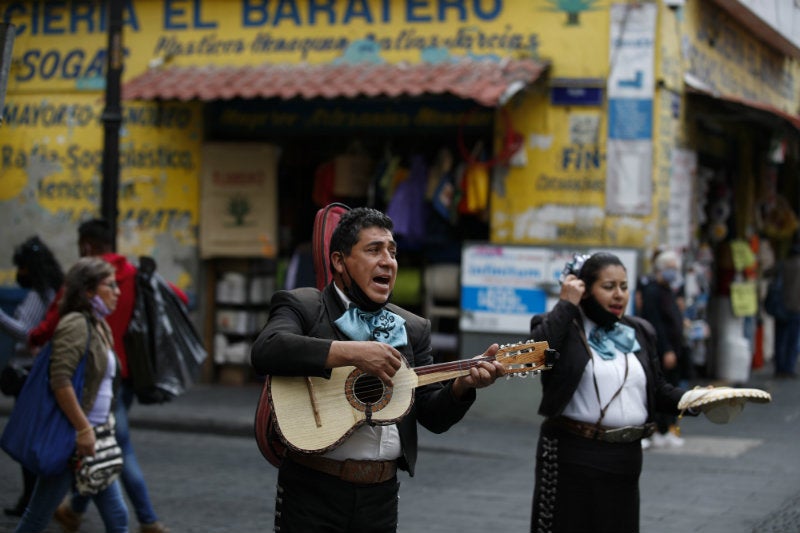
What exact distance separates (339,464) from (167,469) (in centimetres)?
622

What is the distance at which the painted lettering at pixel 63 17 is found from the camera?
1493 cm

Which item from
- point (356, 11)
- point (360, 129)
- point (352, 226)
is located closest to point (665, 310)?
point (360, 129)

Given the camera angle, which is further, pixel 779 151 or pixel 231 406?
pixel 779 151

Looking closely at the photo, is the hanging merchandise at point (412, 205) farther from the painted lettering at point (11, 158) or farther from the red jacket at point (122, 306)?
the red jacket at point (122, 306)

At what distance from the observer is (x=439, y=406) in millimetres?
4527

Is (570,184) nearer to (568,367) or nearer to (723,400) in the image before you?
(568,367)

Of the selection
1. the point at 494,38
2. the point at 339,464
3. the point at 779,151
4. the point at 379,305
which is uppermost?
the point at 494,38

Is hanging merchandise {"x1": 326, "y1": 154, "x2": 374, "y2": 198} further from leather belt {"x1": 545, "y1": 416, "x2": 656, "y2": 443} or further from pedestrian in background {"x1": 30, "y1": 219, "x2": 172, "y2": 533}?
leather belt {"x1": 545, "y1": 416, "x2": 656, "y2": 443}

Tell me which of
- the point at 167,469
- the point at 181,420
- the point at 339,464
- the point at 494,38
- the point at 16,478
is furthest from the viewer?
the point at 494,38

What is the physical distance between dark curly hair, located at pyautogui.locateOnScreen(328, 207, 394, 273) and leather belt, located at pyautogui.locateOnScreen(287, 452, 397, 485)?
2.29 feet

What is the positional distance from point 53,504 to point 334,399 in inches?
115

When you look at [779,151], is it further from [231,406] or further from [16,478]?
[16,478]

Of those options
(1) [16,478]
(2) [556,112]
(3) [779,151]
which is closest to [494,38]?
(2) [556,112]

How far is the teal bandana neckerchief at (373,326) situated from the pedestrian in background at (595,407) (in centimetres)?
130
